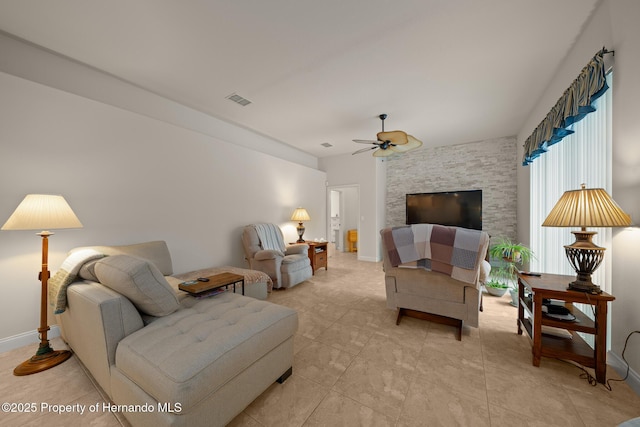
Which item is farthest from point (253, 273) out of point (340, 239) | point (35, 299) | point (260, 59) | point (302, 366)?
point (340, 239)

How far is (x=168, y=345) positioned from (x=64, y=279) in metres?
1.20

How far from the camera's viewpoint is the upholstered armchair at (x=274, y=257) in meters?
3.44

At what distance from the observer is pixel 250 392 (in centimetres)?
131

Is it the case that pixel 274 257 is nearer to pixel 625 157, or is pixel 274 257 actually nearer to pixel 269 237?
pixel 269 237

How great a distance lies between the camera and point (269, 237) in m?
3.98

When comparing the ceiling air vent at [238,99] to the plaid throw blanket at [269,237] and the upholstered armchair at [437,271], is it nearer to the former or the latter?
the plaid throw blanket at [269,237]

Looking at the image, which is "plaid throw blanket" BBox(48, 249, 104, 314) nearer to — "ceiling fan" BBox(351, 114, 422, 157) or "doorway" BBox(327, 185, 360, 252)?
"ceiling fan" BBox(351, 114, 422, 157)

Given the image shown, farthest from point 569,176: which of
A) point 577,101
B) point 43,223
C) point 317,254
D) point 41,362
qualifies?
point 41,362

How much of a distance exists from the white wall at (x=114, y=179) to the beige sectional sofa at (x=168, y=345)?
941mm

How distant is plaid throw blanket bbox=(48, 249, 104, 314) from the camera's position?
1.65 m

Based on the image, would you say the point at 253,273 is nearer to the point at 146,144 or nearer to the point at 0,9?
the point at 146,144

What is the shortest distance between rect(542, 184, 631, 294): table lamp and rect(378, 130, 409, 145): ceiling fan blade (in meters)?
1.75

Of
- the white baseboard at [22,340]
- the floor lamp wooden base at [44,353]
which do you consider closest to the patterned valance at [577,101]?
the floor lamp wooden base at [44,353]

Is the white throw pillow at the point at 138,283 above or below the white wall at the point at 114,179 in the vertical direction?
below
